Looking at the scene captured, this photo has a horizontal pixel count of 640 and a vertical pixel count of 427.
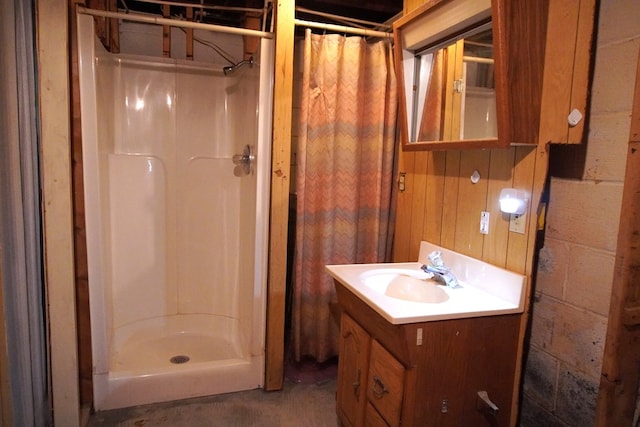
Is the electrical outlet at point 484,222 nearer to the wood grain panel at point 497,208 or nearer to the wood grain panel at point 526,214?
the wood grain panel at point 497,208

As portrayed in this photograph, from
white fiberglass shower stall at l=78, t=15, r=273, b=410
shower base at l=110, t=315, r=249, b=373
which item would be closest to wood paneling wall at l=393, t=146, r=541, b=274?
white fiberglass shower stall at l=78, t=15, r=273, b=410

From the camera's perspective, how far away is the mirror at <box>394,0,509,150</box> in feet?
4.58

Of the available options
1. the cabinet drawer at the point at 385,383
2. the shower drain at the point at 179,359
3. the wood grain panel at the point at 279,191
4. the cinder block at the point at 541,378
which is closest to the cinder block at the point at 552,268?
the cinder block at the point at 541,378

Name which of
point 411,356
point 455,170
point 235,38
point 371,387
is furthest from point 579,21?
point 235,38

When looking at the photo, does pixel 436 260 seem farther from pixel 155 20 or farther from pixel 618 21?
pixel 155 20

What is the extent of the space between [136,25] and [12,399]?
213cm

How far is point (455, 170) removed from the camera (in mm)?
1751

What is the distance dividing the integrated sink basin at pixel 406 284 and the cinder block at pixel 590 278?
43 centimetres

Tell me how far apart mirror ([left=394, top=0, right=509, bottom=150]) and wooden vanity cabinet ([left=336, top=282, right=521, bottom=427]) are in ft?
2.10

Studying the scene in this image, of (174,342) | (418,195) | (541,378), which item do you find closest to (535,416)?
(541,378)

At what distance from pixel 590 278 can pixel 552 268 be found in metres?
0.13

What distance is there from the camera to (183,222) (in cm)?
270

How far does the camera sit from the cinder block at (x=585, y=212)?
118cm

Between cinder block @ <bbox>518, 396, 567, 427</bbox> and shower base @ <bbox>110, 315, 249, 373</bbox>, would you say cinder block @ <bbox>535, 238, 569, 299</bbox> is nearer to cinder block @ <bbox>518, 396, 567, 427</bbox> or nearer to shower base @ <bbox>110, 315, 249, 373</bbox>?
cinder block @ <bbox>518, 396, 567, 427</bbox>
